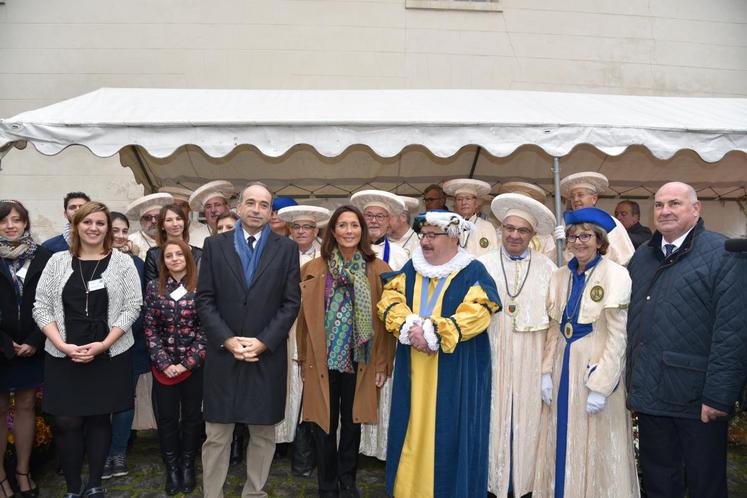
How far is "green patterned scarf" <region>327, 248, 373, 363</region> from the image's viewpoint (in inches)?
131

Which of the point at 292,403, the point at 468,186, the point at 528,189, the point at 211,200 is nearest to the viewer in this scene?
the point at 292,403

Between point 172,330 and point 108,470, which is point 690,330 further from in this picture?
point 108,470

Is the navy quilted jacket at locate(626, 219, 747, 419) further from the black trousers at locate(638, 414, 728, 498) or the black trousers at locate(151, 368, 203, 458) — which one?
the black trousers at locate(151, 368, 203, 458)

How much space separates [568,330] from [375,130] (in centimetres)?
209

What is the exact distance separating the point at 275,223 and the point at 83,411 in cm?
212

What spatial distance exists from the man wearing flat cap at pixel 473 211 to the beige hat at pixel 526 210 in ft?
4.56

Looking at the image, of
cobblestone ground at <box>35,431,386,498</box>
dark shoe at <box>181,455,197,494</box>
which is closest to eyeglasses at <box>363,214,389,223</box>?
cobblestone ground at <box>35,431,386,498</box>

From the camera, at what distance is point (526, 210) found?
11.9 ft

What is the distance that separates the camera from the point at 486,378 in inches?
128

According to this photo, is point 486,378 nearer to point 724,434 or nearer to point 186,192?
point 724,434

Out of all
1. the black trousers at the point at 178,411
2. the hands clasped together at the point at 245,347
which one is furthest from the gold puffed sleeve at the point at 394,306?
the black trousers at the point at 178,411

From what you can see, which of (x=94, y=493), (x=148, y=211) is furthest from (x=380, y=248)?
(x=94, y=493)

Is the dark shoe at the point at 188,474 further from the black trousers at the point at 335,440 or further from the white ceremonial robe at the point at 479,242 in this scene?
the white ceremonial robe at the point at 479,242

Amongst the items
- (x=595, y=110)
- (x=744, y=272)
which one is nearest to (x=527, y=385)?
(x=744, y=272)
